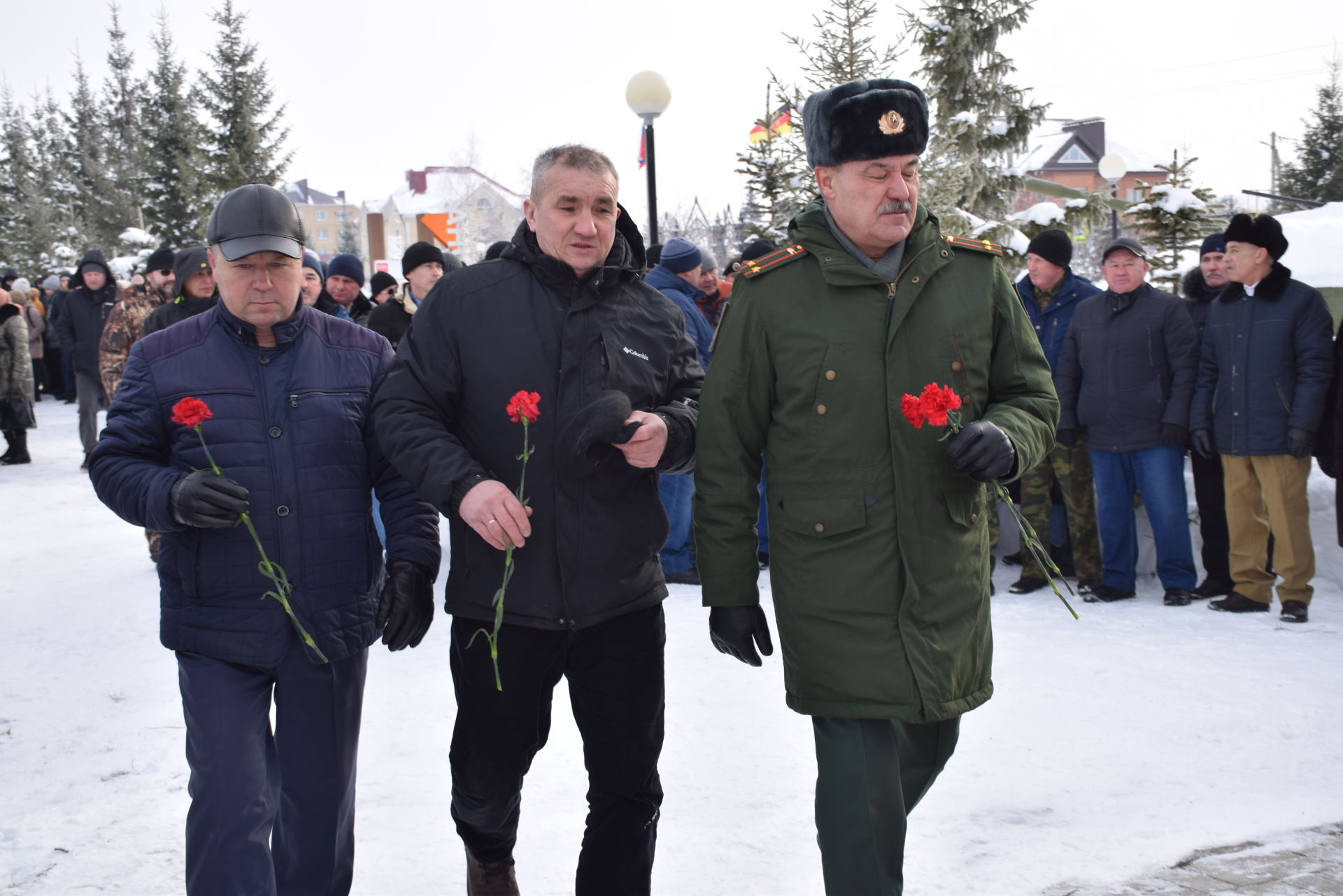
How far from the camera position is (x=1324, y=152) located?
82.3ft

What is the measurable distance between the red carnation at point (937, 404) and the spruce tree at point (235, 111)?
2974 centimetres

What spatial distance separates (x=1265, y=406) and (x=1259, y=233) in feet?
3.41

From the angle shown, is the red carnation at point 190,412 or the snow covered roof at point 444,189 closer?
the red carnation at point 190,412

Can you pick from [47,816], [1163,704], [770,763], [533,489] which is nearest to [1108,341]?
[1163,704]

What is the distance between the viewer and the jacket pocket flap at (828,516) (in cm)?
266

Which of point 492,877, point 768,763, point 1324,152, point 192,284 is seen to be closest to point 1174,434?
point 768,763

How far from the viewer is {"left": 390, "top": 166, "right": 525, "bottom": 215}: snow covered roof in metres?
72.2

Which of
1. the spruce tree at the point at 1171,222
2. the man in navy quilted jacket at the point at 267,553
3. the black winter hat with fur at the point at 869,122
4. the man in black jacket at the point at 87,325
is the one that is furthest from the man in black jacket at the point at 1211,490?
the man in black jacket at the point at 87,325

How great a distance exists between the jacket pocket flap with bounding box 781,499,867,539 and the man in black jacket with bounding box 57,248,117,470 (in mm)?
11383

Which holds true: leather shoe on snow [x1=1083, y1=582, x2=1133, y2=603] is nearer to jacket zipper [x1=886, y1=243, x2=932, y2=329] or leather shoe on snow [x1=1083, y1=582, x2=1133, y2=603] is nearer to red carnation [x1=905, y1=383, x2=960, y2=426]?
jacket zipper [x1=886, y1=243, x2=932, y2=329]

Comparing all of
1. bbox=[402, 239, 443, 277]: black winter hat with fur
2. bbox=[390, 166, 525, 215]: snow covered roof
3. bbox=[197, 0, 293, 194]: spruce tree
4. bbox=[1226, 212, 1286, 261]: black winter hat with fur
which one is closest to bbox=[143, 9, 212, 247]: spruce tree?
bbox=[197, 0, 293, 194]: spruce tree

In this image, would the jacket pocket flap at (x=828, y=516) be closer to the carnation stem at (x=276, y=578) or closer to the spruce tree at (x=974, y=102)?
the carnation stem at (x=276, y=578)

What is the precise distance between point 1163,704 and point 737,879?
8.47 feet

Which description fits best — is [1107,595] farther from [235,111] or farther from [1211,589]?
[235,111]
